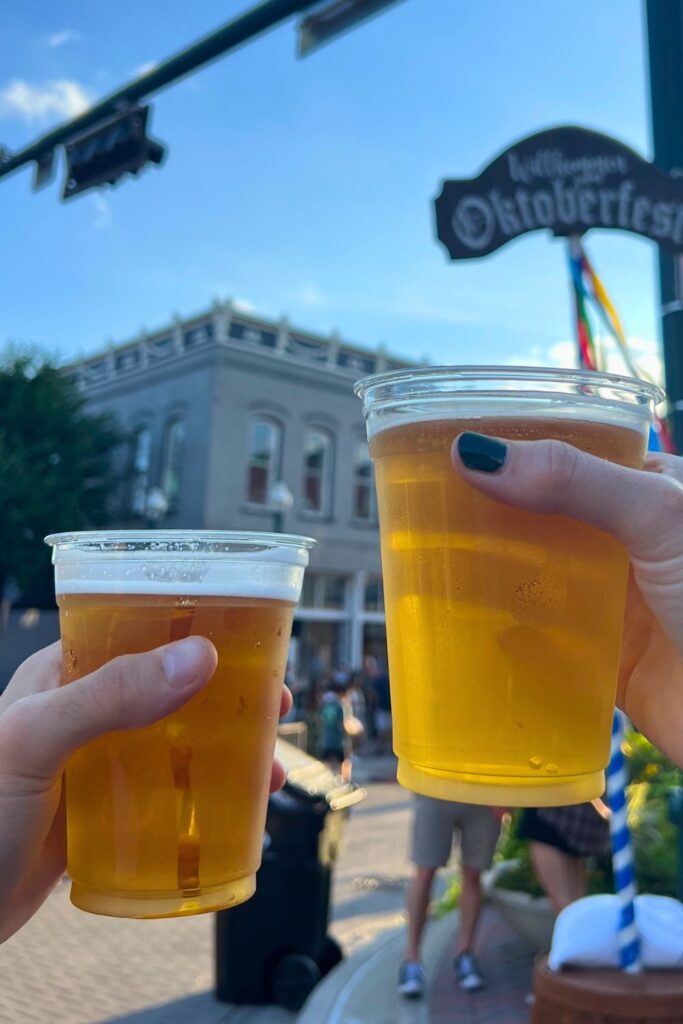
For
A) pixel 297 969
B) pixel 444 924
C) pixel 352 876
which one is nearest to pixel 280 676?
pixel 297 969

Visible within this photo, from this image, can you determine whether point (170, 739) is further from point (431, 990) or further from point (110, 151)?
point (110, 151)

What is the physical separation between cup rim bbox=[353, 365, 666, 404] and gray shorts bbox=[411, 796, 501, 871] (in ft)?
13.5

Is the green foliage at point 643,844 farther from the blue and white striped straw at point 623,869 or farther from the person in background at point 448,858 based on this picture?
the blue and white striped straw at point 623,869

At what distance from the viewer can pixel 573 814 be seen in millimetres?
4480

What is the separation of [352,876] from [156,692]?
25.8 feet

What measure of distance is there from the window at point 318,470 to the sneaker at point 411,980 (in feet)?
59.8

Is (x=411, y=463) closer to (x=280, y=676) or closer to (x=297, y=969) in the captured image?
(x=280, y=676)

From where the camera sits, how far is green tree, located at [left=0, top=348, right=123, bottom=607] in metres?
18.2

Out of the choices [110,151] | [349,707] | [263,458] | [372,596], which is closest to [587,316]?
[110,151]

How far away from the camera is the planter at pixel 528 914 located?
15.8ft

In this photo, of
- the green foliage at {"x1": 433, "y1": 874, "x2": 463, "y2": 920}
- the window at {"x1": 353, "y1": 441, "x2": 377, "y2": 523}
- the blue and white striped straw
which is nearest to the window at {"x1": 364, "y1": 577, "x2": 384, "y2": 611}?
the window at {"x1": 353, "y1": 441, "x2": 377, "y2": 523}

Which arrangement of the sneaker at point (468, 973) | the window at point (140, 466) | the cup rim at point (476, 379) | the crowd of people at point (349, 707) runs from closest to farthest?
the cup rim at point (476, 379), the sneaker at point (468, 973), the crowd of people at point (349, 707), the window at point (140, 466)

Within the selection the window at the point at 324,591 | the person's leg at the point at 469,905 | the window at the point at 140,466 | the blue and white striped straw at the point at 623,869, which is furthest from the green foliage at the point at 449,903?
the window at the point at 140,466

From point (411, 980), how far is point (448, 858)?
0.69m
